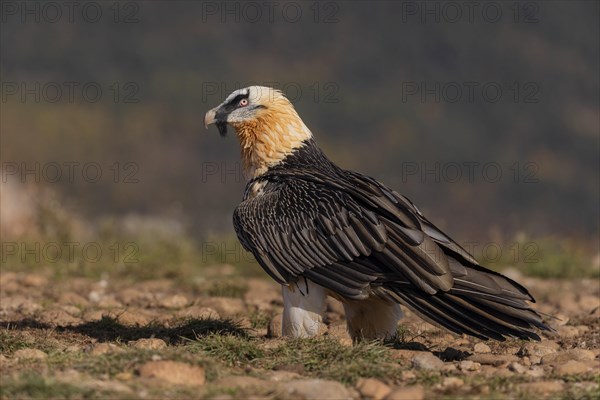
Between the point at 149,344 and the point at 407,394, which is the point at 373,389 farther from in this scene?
the point at 149,344

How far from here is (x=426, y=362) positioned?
7.54 m

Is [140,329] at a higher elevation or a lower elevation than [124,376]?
lower

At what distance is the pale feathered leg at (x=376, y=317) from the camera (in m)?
8.83

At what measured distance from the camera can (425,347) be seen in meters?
8.62

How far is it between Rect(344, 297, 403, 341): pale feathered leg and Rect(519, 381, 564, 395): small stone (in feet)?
6.58

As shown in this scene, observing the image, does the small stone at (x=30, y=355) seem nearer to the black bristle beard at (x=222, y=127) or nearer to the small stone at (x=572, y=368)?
the black bristle beard at (x=222, y=127)

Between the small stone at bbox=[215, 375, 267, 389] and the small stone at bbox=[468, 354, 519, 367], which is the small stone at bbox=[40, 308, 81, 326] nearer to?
the small stone at bbox=[215, 375, 267, 389]

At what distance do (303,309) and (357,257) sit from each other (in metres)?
0.62

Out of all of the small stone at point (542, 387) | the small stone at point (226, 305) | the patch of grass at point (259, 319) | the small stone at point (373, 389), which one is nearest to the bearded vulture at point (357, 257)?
the small stone at point (542, 387)

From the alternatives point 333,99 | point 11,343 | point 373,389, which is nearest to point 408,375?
point 373,389

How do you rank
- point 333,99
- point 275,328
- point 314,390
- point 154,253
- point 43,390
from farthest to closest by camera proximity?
point 333,99
point 154,253
point 275,328
point 314,390
point 43,390

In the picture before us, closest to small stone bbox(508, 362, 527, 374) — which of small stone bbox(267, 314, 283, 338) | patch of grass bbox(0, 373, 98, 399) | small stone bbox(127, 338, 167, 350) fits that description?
small stone bbox(267, 314, 283, 338)

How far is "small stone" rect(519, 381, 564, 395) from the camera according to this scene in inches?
268

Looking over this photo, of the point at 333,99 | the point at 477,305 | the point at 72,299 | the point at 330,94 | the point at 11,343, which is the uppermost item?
the point at 330,94
